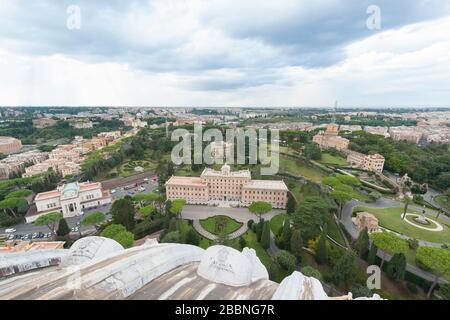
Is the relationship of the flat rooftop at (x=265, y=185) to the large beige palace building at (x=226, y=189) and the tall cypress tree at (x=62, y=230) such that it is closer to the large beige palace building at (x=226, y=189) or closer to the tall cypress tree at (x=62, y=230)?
the large beige palace building at (x=226, y=189)

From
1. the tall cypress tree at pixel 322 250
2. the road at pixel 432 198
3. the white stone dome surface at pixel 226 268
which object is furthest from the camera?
the road at pixel 432 198

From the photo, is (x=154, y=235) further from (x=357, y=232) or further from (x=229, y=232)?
(x=357, y=232)

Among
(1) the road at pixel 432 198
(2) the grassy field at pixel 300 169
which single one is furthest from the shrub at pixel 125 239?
(1) the road at pixel 432 198

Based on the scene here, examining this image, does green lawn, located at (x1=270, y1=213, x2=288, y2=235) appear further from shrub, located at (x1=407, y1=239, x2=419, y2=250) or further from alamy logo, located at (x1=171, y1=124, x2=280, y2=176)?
shrub, located at (x1=407, y1=239, x2=419, y2=250)

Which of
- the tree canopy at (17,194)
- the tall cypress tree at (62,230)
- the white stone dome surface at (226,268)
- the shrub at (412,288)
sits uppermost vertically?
the white stone dome surface at (226,268)

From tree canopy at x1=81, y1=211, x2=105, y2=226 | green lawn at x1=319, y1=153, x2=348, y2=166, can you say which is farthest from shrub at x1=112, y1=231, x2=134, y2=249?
green lawn at x1=319, y1=153, x2=348, y2=166
